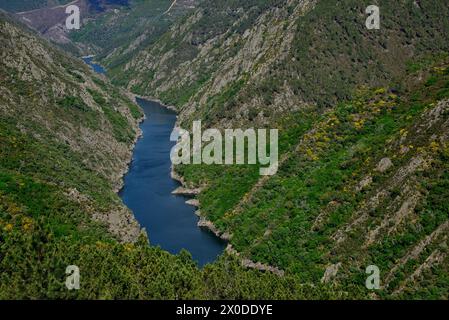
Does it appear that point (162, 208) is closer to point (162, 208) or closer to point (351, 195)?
point (162, 208)

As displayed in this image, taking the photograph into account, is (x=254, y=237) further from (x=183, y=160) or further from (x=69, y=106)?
(x=69, y=106)

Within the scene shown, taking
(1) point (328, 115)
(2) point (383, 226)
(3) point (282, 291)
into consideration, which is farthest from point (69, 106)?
(3) point (282, 291)


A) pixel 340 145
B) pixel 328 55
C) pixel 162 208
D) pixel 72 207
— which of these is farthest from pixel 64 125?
pixel 328 55

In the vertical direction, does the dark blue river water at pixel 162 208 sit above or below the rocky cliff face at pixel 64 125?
below

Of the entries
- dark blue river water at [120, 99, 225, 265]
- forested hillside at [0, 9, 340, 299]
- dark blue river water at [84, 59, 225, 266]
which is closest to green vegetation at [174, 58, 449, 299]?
dark blue river water at [120, 99, 225, 265]

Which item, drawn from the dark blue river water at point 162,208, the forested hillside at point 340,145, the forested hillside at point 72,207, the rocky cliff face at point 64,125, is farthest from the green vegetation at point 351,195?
the rocky cliff face at point 64,125

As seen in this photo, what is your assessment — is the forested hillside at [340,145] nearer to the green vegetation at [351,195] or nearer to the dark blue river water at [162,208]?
the green vegetation at [351,195]
